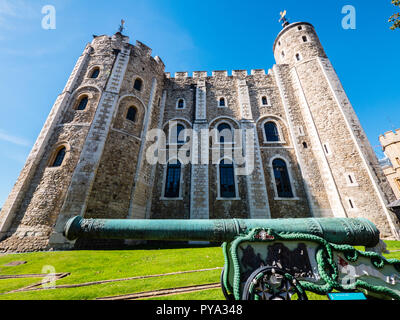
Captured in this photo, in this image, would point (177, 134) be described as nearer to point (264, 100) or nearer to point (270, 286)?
point (264, 100)

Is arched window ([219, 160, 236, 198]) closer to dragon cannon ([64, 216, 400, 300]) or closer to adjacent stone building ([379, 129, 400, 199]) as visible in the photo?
dragon cannon ([64, 216, 400, 300])

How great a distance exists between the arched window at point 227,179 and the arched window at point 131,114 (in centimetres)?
635

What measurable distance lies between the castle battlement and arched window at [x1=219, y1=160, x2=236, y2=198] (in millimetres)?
22418

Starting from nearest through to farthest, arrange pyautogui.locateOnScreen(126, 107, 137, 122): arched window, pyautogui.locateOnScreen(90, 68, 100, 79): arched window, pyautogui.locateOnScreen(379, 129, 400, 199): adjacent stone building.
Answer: pyautogui.locateOnScreen(126, 107, 137, 122): arched window, pyautogui.locateOnScreen(90, 68, 100, 79): arched window, pyautogui.locateOnScreen(379, 129, 400, 199): adjacent stone building

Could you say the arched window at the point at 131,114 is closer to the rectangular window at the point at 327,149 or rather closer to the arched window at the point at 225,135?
the arched window at the point at 225,135

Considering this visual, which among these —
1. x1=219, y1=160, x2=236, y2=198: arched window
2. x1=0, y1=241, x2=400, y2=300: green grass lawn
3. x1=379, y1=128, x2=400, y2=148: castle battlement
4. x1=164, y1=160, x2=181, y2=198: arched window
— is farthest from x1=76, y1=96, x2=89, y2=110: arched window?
x1=379, y1=128, x2=400, y2=148: castle battlement

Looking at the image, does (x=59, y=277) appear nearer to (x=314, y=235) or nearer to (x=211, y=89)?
(x=314, y=235)

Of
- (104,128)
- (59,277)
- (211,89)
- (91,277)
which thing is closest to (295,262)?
(91,277)

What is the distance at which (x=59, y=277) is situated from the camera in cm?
458

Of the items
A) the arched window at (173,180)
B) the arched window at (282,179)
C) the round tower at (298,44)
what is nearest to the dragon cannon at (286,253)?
the arched window at (173,180)

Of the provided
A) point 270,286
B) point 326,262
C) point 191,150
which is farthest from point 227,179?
point 270,286

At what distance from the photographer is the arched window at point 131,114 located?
451 inches

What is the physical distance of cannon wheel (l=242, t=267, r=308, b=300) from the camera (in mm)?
2249

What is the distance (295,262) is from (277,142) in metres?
11.1
